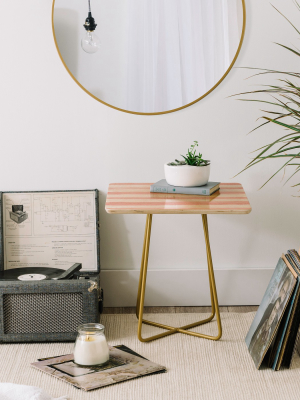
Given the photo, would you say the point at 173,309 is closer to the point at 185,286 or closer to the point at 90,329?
the point at 185,286

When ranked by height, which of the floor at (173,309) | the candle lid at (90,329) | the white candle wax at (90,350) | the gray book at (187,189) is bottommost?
the floor at (173,309)

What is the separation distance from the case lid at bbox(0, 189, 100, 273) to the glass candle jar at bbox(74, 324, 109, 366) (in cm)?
56

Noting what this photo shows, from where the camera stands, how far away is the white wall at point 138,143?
2.27 meters

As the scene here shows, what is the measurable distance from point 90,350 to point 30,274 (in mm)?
557

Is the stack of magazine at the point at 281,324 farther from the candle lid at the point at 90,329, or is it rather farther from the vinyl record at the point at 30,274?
the vinyl record at the point at 30,274

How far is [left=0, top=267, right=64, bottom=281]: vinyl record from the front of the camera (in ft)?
7.11

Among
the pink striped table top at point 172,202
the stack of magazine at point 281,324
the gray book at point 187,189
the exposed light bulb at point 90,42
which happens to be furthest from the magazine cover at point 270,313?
the exposed light bulb at point 90,42

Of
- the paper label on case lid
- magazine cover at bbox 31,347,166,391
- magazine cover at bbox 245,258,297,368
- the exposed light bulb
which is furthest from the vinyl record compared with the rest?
the exposed light bulb

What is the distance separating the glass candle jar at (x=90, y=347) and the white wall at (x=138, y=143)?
647 mm

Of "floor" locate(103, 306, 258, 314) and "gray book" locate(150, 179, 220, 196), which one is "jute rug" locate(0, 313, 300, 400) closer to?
"floor" locate(103, 306, 258, 314)

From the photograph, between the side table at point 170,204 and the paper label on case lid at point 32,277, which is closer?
the side table at point 170,204

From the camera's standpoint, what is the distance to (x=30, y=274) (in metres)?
2.22

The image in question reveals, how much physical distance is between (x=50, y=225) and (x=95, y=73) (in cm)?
76

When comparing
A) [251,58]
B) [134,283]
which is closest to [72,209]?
[134,283]
